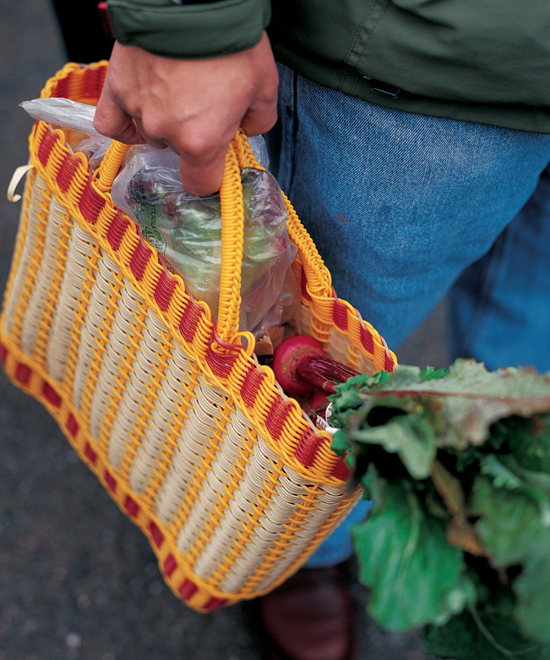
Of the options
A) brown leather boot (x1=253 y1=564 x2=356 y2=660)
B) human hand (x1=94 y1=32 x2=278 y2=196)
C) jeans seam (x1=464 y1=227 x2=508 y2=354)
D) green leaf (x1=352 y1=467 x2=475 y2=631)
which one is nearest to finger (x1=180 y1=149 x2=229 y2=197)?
human hand (x1=94 y1=32 x2=278 y2=196)

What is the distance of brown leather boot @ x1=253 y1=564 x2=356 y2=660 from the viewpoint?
4.34ft

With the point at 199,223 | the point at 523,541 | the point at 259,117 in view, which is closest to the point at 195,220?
the point at 199,223

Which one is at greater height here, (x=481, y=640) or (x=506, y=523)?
(x=506, y=523)

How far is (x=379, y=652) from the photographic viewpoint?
139 cm

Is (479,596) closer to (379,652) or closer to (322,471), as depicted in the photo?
(322,471)

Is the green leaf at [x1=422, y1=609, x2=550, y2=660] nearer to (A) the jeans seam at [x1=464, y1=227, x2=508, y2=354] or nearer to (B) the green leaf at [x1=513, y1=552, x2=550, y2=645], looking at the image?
(B) the green leaf at [x1=513, y1=552, x2=550, y2=645]

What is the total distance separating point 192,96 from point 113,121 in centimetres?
15

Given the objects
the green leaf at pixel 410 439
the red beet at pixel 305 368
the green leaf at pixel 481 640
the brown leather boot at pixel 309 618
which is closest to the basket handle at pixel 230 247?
the red beet at pixel 305 368

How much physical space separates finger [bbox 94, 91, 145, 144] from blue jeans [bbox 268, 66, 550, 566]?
0.24 m

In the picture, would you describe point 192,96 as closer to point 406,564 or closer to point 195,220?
point 195,220

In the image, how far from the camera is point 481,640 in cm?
58

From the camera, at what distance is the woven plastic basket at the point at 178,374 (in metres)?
0.73

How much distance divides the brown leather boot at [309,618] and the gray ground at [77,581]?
0.23ft

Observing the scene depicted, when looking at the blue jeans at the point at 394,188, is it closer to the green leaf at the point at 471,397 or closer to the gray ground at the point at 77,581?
the green leaf at the point at 471,397
